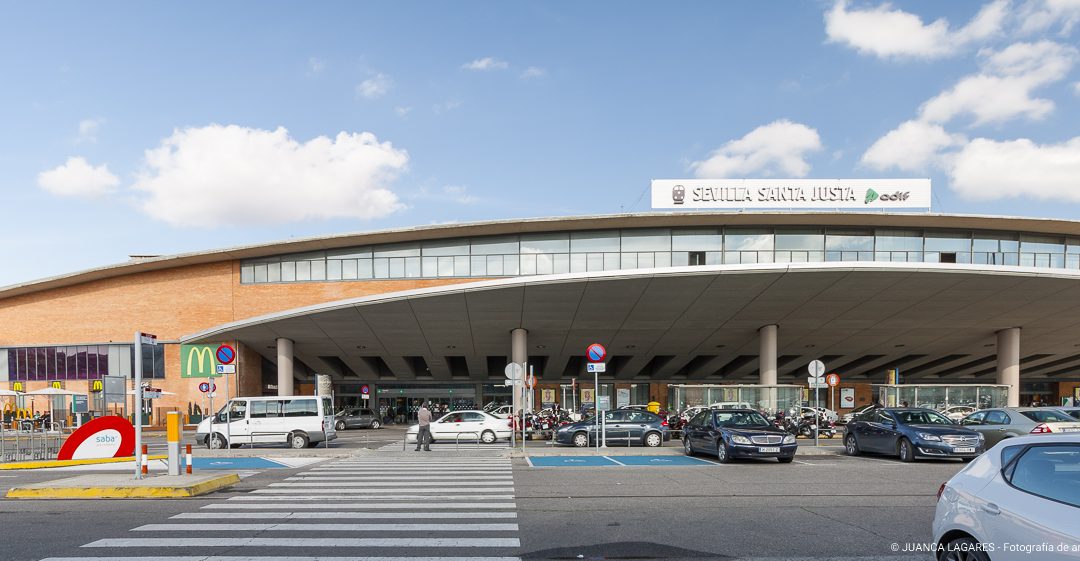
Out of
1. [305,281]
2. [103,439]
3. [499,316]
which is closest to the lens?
[103,439]

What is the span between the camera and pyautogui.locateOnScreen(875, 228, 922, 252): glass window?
41.1 meters

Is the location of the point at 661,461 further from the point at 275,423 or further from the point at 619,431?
the point at 275,423

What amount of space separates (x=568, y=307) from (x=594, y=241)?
6.50 meters

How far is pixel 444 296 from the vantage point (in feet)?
116

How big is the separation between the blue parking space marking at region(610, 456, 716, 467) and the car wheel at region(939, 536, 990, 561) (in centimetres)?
1284

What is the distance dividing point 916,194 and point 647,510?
118 ft

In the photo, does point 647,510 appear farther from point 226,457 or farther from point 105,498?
point 226,457

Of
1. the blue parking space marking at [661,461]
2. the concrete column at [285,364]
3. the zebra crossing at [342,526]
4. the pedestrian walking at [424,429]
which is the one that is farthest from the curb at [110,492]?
the concrete column at [285,364]

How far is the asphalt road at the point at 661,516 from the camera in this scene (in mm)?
8227

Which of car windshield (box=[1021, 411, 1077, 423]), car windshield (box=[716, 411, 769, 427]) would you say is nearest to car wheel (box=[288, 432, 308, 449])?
car windshield (box=[716, 411, 769, 427])

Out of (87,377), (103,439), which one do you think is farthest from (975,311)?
(87,377)

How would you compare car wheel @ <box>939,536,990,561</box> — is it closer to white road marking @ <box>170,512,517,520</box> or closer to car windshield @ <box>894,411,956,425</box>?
white road marking @ <box>170,512,517,520</box>

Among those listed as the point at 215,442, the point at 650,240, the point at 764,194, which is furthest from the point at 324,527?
the point at 764,194

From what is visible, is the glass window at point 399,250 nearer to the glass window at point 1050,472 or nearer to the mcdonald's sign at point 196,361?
the mcdonald's sign at point 196,361
